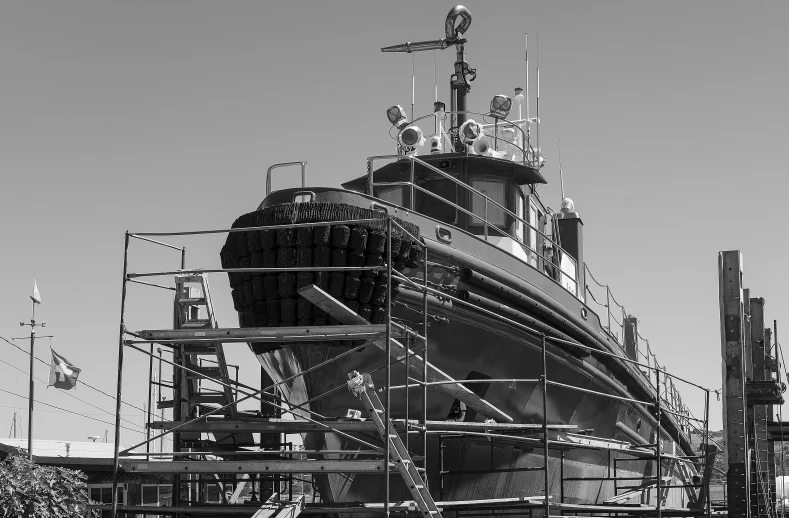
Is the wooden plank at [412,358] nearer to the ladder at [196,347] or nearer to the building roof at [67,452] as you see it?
the ladder at [196,347]

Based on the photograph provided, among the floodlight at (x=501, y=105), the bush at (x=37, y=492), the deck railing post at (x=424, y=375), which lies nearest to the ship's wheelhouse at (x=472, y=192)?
the floodlight at (x=501, y=105)

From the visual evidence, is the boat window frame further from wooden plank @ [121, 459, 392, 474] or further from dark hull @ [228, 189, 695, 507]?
wooden plank @ [121, 459, 392, 474]

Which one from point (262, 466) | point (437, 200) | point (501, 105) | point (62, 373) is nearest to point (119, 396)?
point (262, 466)

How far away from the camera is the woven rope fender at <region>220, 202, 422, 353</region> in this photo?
30.4ft

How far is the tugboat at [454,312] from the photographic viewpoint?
9.42 metres

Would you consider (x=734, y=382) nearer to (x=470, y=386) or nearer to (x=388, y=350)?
(x=470, y=386)

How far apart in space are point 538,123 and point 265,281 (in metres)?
7.57

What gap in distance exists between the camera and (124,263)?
30.0 ft

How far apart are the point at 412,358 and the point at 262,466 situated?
228 cm

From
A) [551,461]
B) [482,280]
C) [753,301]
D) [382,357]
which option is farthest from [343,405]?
[753,301]

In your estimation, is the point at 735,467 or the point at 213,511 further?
the point at 735,467

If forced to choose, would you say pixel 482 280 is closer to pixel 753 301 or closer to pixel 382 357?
pixel 382 357

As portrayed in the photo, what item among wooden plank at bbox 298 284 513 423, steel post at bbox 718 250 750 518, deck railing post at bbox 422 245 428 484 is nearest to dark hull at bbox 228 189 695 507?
wooden plank at bbox 298 284 513 423

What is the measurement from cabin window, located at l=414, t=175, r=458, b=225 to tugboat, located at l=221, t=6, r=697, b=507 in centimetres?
2
